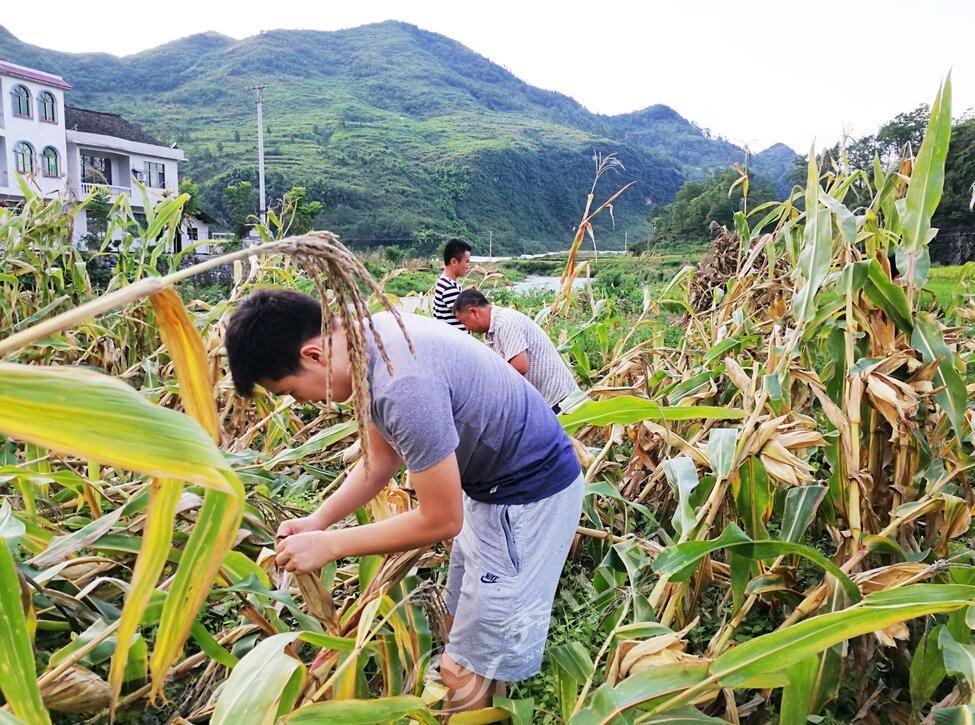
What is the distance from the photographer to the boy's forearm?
111 cm

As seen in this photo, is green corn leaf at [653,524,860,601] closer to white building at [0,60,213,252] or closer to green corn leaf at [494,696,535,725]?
green corn leaf at [494,696,535,725]

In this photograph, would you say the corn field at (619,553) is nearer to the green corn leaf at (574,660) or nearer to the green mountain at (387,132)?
the green corn leaf at (574,660)

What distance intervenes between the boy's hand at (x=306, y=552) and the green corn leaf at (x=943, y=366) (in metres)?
1.14

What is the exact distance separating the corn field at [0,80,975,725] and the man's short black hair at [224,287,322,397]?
0.05m

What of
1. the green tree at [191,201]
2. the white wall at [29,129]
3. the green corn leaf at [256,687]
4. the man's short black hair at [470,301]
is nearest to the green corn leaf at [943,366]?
the green corn leaf at [256,687]

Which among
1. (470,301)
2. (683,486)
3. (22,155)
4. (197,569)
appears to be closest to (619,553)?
(683,486)

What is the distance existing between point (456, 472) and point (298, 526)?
332 millimetres

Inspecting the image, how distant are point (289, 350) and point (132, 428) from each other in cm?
47

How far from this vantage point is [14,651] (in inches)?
31.1

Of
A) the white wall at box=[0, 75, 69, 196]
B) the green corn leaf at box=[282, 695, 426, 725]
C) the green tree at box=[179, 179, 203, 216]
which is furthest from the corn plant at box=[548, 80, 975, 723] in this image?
the white wall at box=[0, 75, 69, 196]

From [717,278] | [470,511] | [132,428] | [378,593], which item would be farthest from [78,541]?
[717,278]

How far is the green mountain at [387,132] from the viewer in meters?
46.4

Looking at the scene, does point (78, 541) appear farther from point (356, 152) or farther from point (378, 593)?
point (356, 152)

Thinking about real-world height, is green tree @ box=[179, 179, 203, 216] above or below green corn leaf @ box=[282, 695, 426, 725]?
above
